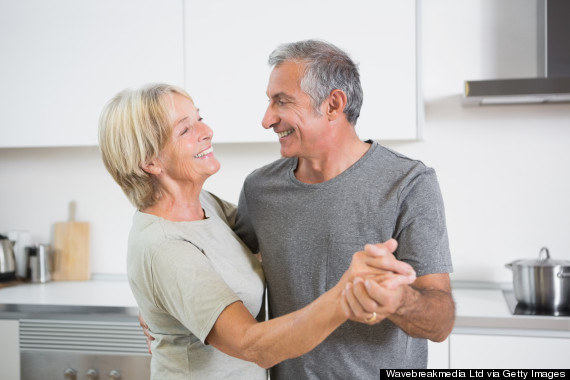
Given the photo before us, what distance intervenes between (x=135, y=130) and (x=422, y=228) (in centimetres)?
68

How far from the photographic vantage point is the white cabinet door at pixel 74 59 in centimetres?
257

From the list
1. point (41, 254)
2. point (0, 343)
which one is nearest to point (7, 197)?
point (41, 254)

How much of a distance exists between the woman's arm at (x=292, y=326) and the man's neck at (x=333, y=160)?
1.46 feet

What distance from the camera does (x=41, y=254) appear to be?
2977 mm

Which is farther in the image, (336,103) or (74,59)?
(74,59)

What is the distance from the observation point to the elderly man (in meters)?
1.40

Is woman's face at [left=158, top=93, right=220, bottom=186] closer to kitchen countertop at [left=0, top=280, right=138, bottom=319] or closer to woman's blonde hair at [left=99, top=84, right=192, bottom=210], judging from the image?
woman's blonde hair at [left=99, top=84, right=192, bottom=210]

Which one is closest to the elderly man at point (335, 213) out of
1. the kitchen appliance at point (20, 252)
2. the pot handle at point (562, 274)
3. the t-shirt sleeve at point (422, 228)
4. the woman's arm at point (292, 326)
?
the t-shirt sleeve at point (422, 228)

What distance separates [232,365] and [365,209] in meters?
0.47

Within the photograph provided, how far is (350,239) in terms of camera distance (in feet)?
4.80

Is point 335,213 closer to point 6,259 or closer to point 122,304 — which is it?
point 122,304

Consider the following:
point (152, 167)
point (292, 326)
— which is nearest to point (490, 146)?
point (152, 167)

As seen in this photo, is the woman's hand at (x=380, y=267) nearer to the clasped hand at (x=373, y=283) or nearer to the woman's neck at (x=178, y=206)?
the clasped hand at (x=373, y=283)

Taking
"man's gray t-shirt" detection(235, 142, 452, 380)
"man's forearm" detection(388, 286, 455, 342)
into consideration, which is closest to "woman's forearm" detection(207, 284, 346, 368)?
"man's forearm" detection(388, 286, 455, 342)
